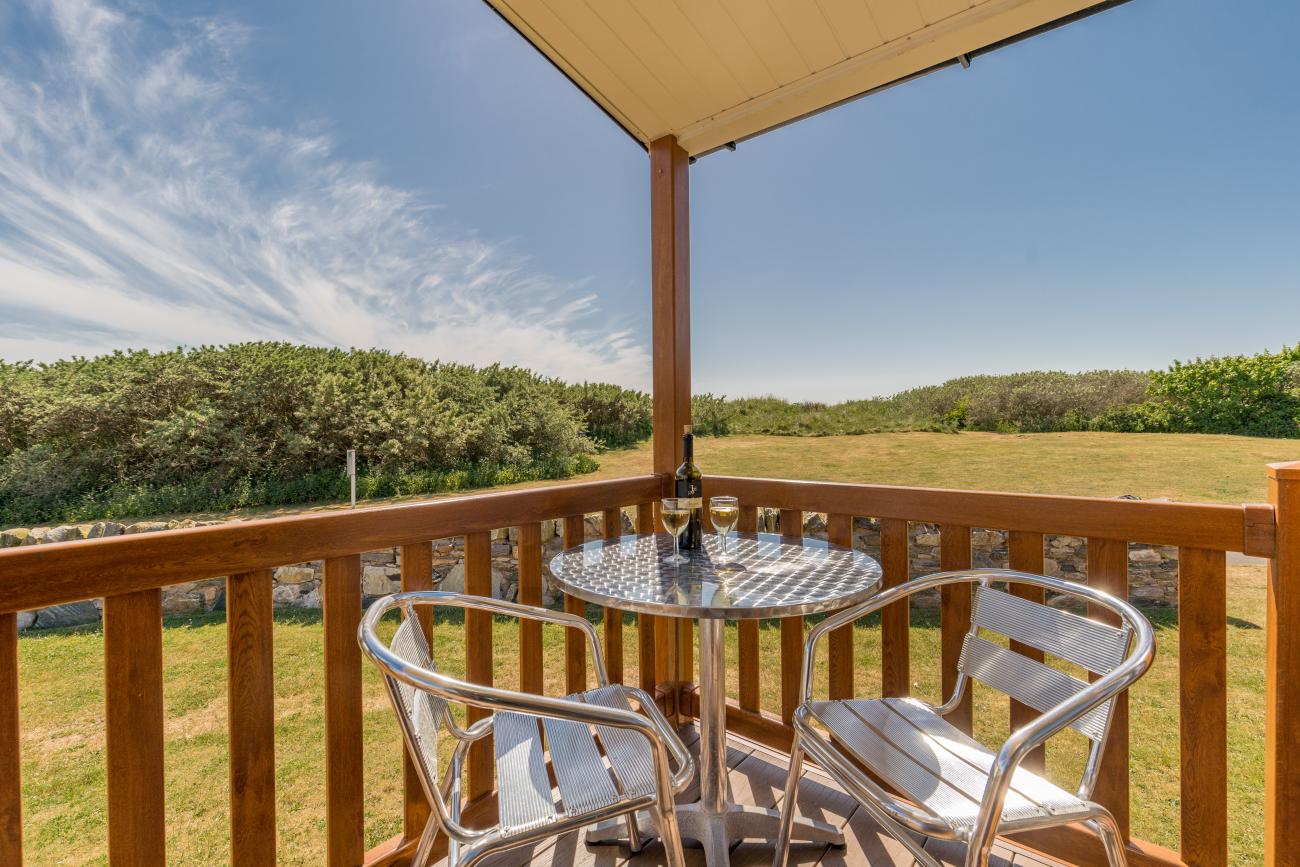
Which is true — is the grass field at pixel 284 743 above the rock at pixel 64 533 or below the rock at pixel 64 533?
below

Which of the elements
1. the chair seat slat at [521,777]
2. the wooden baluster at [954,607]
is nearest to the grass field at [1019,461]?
the wooden baluster at [954,607]

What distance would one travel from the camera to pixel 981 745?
130 centimetres

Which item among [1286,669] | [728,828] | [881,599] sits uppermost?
[881,599]

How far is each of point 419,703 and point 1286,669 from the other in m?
1.94

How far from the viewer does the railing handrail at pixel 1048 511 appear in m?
1.33

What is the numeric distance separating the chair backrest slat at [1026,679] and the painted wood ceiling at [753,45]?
1.91 metres

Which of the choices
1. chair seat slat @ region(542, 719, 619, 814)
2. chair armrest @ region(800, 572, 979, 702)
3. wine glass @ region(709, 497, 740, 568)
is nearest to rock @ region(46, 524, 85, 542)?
chair seat slat @ region(542, 719, 619, 814)

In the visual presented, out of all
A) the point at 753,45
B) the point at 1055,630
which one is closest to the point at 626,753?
the point at 1055,630

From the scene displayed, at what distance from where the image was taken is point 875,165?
4.88m

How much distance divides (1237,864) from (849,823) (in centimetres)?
205

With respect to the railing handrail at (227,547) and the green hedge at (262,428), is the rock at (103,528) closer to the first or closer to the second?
the green hedge at (262,428)

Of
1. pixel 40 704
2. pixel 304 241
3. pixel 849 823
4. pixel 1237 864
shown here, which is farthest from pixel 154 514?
pixel 1237 864

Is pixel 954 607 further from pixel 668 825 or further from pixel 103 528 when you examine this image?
pixel 103 528

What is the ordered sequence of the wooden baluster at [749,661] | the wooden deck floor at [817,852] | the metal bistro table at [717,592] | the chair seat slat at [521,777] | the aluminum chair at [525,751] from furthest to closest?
the wooden baluster at [749,661] < the wooden deck floor at [817,852] < the metal bistro table at [717,592] < the chair seat slat at [521,777] < the aluminum chair at [525,751]
